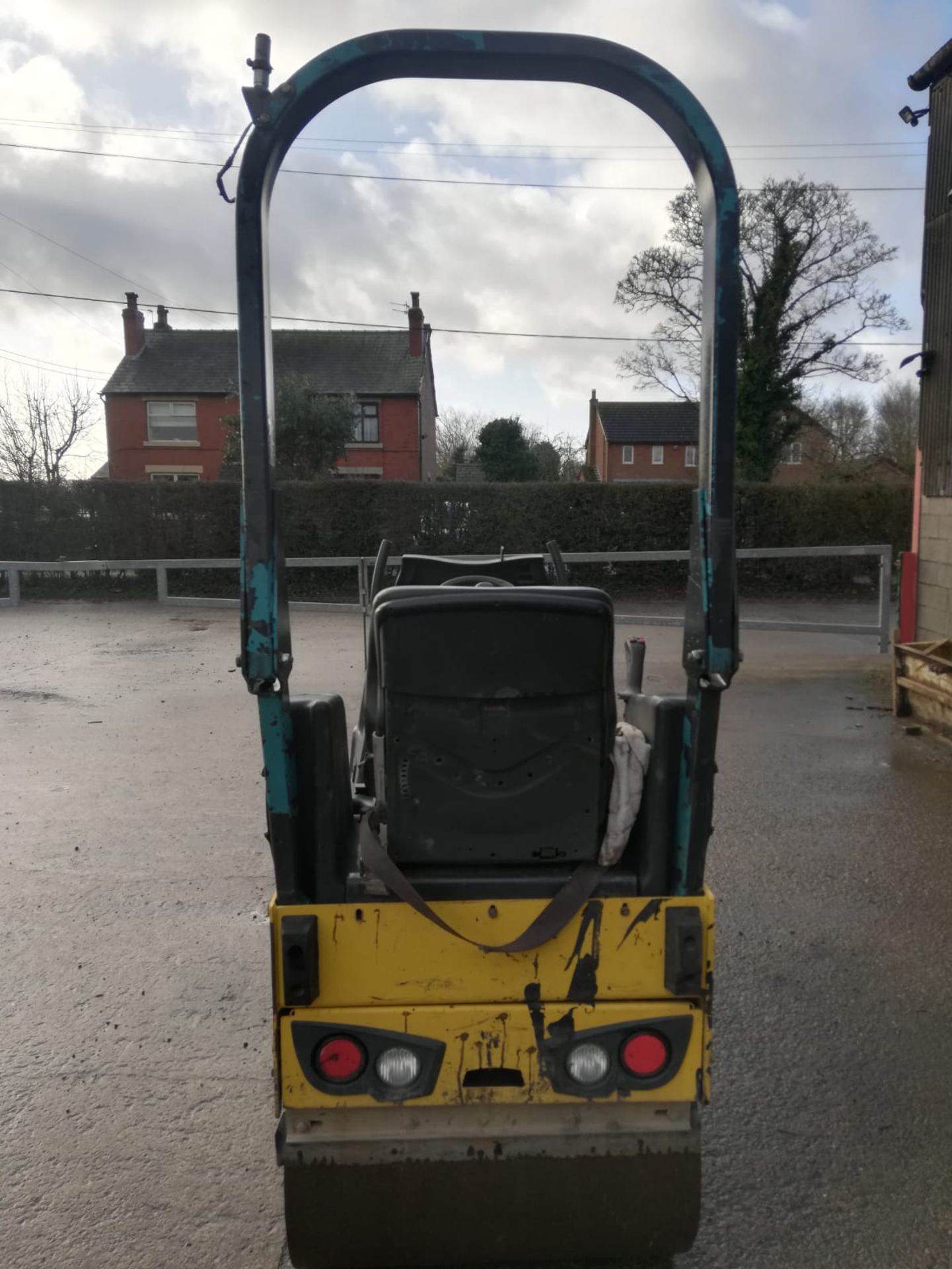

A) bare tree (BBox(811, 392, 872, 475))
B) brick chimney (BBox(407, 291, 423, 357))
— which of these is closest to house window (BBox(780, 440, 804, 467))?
bare tree (BBox(811, 392, 872, 475))

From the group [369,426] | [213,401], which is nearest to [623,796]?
[369,426]

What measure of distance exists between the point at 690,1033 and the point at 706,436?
1.34 meters

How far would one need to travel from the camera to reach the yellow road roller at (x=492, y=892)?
225cm

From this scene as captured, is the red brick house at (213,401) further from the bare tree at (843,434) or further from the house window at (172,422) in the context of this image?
the bare tree at (843,434)

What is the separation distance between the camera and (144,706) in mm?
9492

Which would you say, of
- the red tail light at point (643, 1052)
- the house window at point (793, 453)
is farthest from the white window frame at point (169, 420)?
the red tail light at point (643, 1052)

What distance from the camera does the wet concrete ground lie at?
272cm

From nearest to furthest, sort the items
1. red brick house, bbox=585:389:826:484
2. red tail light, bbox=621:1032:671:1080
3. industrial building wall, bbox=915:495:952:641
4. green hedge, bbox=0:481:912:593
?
red tail light, bbox=621:1032:671:1080
industrial building wall, bbox=915:495:952:641
green hedge, bbox=0:481:912:593
red brick house, bbox=585:389:826:484

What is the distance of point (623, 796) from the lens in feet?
7.91

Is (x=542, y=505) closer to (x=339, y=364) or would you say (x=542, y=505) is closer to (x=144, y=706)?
(x=144, y=706)

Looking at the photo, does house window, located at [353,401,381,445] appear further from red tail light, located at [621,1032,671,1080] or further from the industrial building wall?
red tail light, located at [621,1032,671,1080]

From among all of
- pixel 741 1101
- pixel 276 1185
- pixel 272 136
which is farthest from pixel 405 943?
pixel 272 136

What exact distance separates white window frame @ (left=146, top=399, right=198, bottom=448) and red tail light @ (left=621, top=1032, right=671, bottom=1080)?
37071mm

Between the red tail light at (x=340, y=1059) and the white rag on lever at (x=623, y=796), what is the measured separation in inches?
27.4
